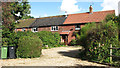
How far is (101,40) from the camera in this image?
8945mm

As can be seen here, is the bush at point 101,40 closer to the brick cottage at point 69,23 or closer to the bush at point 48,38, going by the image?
the bush at point 48,38

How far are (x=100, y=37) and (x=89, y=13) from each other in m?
20.6

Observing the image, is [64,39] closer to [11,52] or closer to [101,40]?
[11,52]

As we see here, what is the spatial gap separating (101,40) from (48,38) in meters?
14.4

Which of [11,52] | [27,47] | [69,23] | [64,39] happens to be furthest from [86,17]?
[11,52]

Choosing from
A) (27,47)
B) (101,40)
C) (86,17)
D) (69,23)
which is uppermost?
(86,17)

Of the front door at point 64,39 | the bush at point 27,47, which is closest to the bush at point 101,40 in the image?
the bush at point 27,47

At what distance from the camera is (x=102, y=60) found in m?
8.52

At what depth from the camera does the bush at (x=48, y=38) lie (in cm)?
2150

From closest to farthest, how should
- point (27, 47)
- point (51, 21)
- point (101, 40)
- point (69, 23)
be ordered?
point (101, 40) → point (27, 47) → point (69, 23) → point (51, 21)

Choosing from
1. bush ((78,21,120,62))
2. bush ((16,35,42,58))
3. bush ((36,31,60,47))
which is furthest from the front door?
bush ((78,21,120,62))

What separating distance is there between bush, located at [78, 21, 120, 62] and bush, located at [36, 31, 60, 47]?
1298 centimetres

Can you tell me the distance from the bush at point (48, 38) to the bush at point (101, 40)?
12978 millimetres

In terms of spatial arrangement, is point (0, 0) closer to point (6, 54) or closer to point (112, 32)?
point (6, 54)
